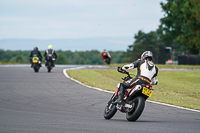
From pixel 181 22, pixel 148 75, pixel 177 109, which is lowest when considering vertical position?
pixel 177 109

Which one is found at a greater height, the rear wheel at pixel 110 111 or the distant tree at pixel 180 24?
the distant tree at pixel 180 24

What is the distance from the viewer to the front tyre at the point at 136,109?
9.01 meters

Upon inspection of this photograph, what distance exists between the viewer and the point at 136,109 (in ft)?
29.8

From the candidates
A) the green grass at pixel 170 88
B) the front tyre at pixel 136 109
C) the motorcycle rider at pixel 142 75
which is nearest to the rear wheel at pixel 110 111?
the motorcycle rider at pixel 142 75

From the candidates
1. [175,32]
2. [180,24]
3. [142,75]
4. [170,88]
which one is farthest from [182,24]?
[142,75]

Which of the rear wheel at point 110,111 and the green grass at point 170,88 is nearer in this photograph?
the rear wheel at point 110,111

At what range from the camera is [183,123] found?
9273mm

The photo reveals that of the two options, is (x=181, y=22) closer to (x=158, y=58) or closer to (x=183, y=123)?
(x=158, y=58)

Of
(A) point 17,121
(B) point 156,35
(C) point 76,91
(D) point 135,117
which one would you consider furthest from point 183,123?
(B) point 156,35

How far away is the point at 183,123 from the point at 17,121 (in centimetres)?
370

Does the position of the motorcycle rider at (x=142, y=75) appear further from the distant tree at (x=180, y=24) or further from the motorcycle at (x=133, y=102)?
the distant tree at (x=180, y=24)

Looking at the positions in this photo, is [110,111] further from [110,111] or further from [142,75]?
[142,75]

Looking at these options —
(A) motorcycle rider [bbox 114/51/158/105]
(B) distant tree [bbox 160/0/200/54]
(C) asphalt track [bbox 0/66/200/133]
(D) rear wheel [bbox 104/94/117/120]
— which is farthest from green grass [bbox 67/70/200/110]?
(B) distant tree [bbox 160/0/200/54]

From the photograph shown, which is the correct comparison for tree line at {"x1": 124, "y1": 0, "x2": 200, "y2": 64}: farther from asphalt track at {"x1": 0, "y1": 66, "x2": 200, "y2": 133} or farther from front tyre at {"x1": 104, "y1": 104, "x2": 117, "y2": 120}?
front tyre at {"x1": 104, "y1": 104, "x2": 117, "y2": 120}
